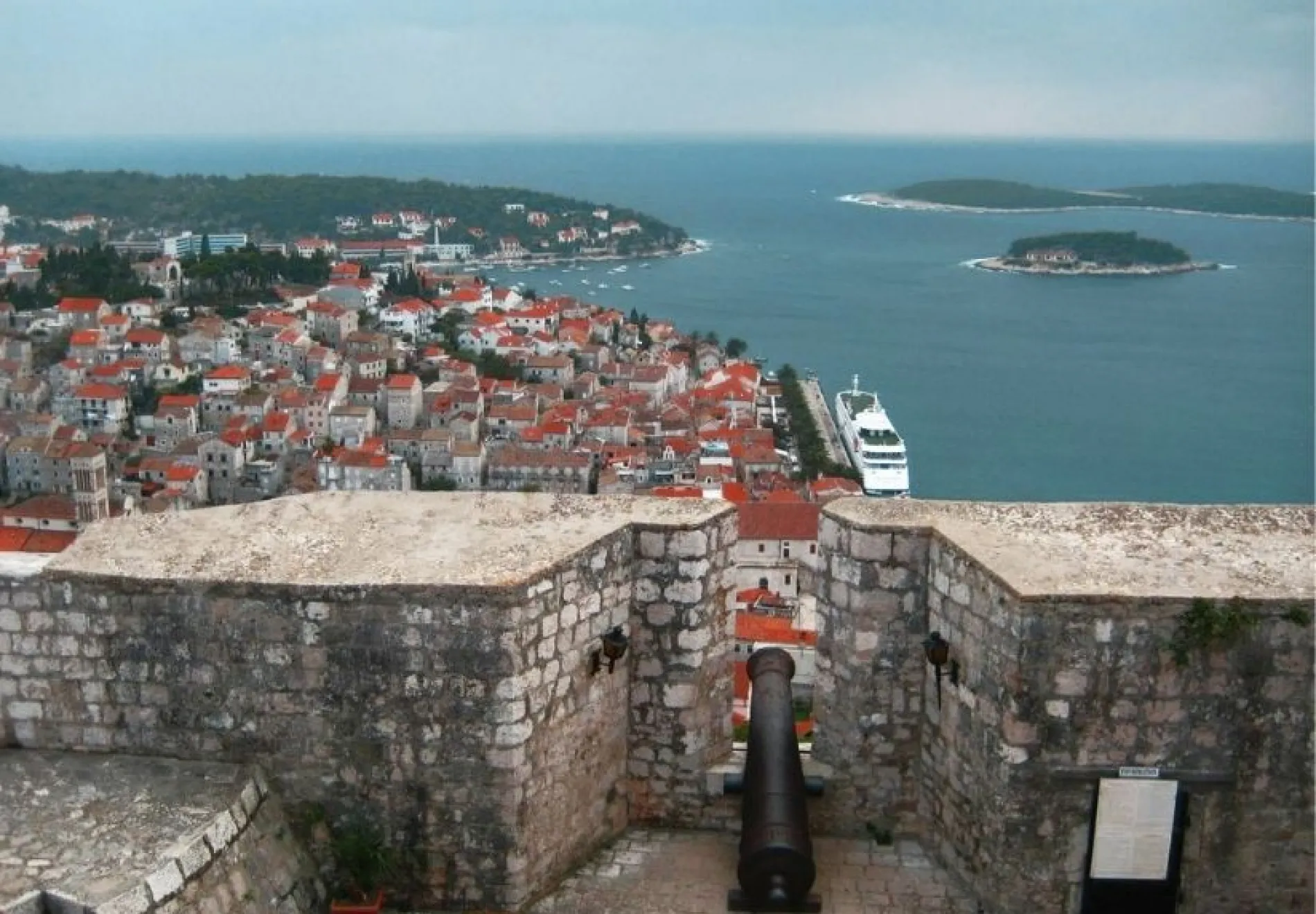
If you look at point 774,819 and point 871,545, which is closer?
point 774,819

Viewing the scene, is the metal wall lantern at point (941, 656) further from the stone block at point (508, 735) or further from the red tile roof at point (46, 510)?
the red tile roof at point (46, 510)

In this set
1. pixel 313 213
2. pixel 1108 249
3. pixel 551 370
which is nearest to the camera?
pixel 551 370

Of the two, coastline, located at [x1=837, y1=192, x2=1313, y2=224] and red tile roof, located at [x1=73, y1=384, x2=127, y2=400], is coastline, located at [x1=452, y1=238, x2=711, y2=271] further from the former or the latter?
red tile roof, located at [x1=73, y1=384, x2=127, y2=400]

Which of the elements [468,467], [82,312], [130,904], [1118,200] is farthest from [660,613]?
[1118,200]

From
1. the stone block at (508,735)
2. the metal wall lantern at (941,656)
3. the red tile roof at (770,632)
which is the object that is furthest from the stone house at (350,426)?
the metal wall lantern at (941,656)

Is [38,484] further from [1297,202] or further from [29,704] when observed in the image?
[1297,202]

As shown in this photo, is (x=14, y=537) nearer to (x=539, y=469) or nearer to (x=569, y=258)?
(x=539, y=469)
